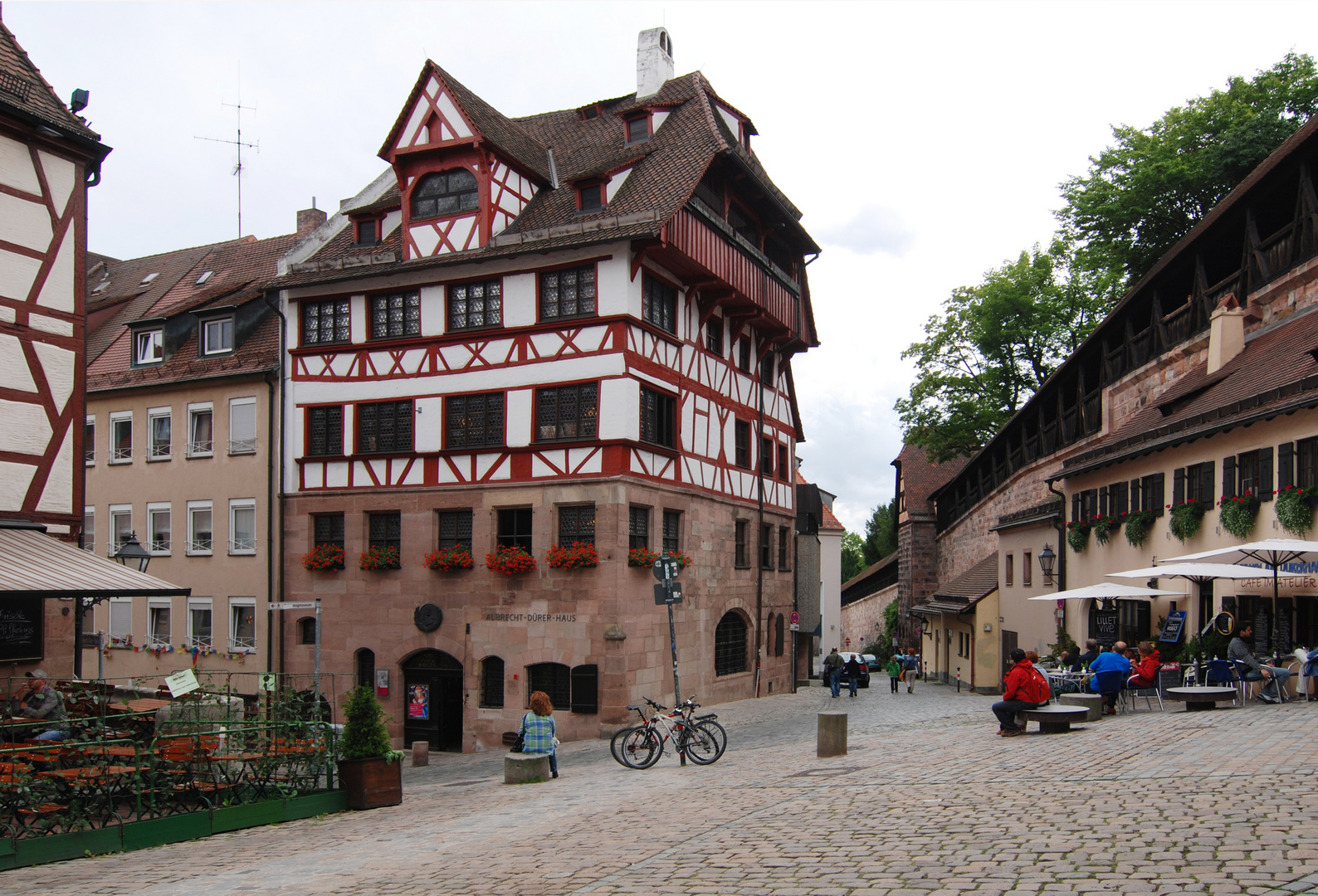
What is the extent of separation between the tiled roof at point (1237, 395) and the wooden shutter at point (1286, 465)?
1.95ft

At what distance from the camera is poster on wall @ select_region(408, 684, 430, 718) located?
26.2m

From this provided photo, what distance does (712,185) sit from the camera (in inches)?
1111

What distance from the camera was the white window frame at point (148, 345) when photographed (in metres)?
32.7

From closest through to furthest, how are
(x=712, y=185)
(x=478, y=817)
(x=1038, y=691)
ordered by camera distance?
(x=478, y=817) → (x=1038, y=691) → (x=712, y=185)

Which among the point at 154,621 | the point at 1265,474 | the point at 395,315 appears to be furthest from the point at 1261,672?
the point at 154,621

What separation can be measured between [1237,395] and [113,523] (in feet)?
92.1

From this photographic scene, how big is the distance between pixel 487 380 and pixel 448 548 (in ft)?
12.7

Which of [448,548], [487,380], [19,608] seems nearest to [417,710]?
[448,548]

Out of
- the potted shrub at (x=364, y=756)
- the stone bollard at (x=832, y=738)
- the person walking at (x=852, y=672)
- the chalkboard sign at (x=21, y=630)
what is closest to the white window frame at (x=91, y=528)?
the chalkboard sign at (x=21, y=630)

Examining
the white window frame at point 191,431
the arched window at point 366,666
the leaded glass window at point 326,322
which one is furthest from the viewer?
the white window frame at point 191,431

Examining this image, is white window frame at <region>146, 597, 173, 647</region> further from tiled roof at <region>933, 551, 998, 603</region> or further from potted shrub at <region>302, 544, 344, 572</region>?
tiled roof at <region>933, 551, 998, 603</region>

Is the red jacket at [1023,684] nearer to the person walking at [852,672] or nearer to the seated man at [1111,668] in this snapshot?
the seated man at [1111,668]

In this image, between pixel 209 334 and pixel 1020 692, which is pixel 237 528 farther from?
pixel 1020 692

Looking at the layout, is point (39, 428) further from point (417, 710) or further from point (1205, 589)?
point (1205, 589)
